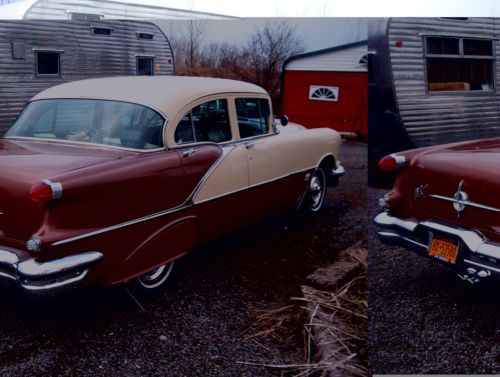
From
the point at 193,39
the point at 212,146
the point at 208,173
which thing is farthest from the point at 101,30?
the point at 208,173

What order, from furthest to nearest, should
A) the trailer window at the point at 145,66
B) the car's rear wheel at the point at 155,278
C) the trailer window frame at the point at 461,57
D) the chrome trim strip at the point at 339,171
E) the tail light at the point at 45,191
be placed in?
the chrome trim strip at the point at 339,171 < the trailer window at the point at 145,66 < the trailer window frame at the point at 461,57 < the car's rear wheel at the point at 155,278 < the tail light at the point at 45,191

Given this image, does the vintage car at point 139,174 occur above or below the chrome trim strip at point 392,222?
above

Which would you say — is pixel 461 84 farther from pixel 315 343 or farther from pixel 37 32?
pixel 37 32

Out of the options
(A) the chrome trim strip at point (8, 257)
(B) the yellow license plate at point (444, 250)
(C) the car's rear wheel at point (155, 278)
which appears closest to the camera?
(A) the chrome trim strip at point (8, 257)

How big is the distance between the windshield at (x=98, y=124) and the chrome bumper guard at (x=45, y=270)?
2.21 ft

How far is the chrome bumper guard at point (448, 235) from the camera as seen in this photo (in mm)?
2594

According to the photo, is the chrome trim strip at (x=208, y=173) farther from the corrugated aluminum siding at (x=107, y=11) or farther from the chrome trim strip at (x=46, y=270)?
the corrugated aluminum siding at (x=107, y=11)

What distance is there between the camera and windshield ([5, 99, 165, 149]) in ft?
9.40

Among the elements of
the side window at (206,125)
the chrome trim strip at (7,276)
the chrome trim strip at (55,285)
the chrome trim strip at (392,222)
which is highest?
the side window at (206,125)

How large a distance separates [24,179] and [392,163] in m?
1.94

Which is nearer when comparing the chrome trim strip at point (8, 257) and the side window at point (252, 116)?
the chrome trim strip at point (8, 257)

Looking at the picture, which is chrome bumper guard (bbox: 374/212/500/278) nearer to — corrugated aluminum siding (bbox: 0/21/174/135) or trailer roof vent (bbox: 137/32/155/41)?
corrugated aluminum siding (bbox: 0/21/174/135)

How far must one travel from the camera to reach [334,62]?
10.6 ft

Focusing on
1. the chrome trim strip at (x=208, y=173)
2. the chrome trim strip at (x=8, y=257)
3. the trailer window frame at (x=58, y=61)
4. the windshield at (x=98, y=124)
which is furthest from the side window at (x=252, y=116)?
the chrome trim strip at (x=8, y=257)
